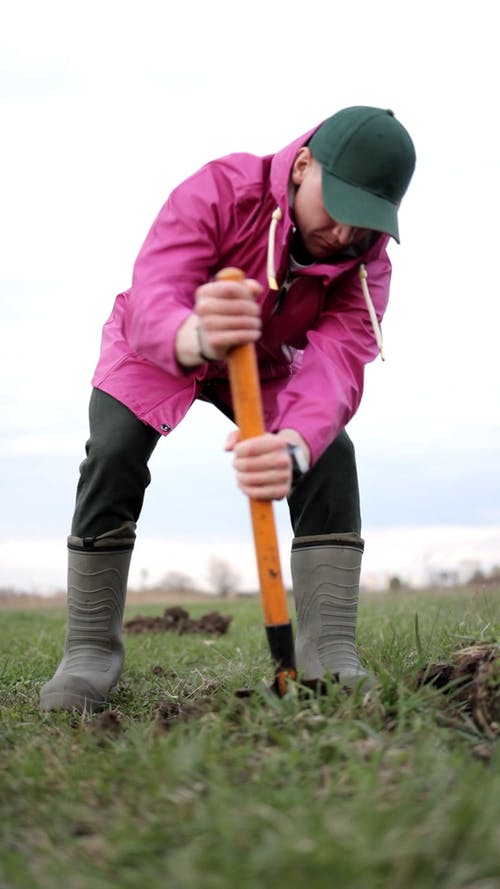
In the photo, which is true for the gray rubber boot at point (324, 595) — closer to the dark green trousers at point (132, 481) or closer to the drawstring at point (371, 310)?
the dark green trousers at point (132, 481)

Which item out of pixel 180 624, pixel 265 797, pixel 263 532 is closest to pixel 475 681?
pixel 263 532

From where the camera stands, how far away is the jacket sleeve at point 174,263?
3.36 metres

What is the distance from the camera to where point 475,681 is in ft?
10.2

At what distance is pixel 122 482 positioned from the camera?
13.9 ft

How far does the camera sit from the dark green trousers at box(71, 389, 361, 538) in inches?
162

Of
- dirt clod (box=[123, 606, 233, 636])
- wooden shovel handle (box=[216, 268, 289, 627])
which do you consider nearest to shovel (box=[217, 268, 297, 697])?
wooden shovel handle (box=[216, 268, 289, 627])

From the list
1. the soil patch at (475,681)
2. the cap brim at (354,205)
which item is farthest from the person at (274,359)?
the soil patch at (475,681)

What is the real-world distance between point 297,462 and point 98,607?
1.54 meters

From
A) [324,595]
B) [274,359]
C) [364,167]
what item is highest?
[364,167]

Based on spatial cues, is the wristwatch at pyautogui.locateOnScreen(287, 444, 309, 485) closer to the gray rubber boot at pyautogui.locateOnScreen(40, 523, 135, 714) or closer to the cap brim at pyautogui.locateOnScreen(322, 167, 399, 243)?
the cap brim at pyautogui.locateOnScreen(322, 167, 399, 243)

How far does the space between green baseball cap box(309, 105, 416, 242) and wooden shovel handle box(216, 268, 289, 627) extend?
670mm

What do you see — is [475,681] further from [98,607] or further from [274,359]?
[98,607]

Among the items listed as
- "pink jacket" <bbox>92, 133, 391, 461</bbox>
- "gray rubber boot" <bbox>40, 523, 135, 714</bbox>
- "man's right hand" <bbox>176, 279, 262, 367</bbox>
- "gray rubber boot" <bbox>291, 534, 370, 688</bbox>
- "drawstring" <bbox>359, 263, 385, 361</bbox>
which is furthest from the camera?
"gray rubber boot" <bbox>40, 523, 135, 714</bbox>

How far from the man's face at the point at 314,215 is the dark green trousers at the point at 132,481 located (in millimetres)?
870
